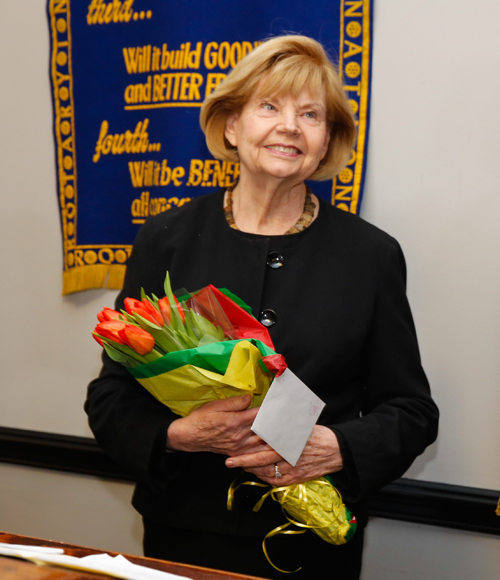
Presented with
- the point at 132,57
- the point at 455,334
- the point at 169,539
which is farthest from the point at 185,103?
the point at 169,539

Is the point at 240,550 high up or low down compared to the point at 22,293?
down

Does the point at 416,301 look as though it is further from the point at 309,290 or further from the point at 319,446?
the point at 319,446

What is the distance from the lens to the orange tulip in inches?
37.6

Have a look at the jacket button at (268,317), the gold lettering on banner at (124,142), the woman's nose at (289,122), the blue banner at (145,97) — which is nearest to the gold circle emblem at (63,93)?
the blue banner at (145,97)

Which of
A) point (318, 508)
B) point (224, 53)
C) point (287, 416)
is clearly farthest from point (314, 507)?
point (224, 53)

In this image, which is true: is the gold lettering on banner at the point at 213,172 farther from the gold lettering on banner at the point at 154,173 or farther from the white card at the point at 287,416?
the white card at the point at 287,416

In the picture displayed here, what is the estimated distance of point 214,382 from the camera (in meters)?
0.97

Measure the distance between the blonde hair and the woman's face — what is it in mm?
23

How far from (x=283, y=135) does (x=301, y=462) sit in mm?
682

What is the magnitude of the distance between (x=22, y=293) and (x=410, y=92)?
4.84 ft

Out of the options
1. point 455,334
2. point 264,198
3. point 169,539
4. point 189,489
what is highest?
point 264,198

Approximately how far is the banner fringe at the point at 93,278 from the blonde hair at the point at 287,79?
704 millimetres

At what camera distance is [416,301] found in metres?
1.70

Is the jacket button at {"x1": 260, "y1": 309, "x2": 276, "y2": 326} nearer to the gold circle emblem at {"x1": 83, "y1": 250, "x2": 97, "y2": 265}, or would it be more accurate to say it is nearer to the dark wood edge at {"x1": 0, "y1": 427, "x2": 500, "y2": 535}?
the dark wood edge at {"x1": 0, "y1": 427, "x2": 500, "y2": 535}
